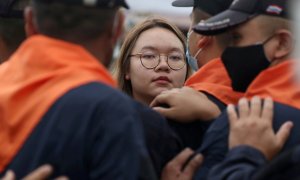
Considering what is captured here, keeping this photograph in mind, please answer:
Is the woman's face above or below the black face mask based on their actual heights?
below

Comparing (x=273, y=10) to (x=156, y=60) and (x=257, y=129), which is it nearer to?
(x=257, y=129)

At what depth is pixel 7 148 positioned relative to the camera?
10.0 ft

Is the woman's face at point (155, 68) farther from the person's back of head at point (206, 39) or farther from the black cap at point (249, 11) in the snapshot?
the black cap at point (249, 11)

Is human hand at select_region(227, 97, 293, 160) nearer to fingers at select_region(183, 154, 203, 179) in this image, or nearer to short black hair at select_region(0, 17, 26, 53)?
fingers at select_region(183, 154, 203, 179)

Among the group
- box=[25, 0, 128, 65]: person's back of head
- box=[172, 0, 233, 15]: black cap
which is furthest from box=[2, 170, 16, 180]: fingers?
box=[172, 0, 233, 15]: black cap

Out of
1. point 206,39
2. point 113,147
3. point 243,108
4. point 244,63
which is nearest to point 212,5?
point 206,39

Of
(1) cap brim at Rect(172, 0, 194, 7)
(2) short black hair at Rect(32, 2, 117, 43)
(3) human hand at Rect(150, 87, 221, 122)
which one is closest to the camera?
(2) short black hair at Rect(32, 2, 117, 43)

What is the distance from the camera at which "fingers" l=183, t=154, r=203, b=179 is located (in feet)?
12.1

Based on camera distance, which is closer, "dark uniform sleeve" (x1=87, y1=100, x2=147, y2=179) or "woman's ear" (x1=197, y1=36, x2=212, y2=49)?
"dark uniform sleeve" (x1=87, y1=100, x2=147, y2=179)

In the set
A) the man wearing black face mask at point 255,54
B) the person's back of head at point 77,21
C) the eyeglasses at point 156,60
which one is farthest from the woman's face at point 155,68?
the person's back of head at point 77,21

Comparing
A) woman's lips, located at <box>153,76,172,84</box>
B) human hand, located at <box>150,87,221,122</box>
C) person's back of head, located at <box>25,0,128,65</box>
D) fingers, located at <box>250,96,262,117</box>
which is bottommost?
woman's lips, located at <box>153,76,172,84</box>

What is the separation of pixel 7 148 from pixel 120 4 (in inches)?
26.6

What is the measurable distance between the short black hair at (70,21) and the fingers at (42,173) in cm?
47

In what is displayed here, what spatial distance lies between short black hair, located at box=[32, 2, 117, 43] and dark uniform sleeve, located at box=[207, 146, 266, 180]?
66cm
